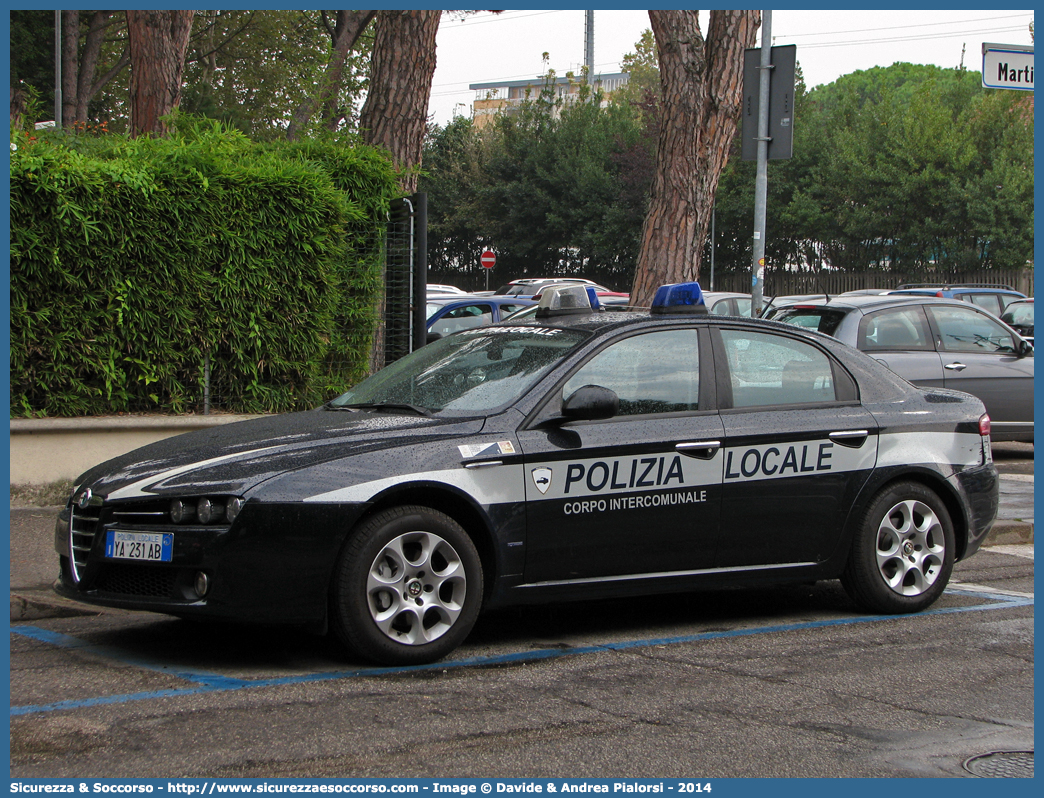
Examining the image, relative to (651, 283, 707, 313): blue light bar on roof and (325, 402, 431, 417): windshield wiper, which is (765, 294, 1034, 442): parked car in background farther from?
(325, 402, 431, 417): windshield wiper

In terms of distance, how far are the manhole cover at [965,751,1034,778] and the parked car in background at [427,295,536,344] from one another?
13.7 meters

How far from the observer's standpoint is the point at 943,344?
41.1ft

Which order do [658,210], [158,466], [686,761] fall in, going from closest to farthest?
[686,761]
[158,466]
[658,210]

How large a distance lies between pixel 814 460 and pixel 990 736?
196 cm

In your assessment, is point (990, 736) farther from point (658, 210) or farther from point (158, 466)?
point (658, 210)

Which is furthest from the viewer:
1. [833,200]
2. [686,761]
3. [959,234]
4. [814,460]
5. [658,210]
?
[833,200]

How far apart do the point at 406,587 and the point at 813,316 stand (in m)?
8.39

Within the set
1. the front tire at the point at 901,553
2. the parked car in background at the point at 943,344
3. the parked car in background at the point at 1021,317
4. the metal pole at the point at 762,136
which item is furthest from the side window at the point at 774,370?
the parked car in background at the point at 1021,317

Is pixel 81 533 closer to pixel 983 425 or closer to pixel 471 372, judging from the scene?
pixel 471 372

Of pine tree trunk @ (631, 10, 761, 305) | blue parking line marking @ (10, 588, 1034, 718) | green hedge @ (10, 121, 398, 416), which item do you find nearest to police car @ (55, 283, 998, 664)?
blue parking line marking @ (10, 588, 1034, 718)

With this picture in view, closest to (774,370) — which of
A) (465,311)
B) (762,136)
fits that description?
(762,136)

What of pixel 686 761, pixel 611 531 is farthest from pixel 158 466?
pixel 686 761

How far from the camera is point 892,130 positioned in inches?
1864

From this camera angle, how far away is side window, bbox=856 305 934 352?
1214cm
